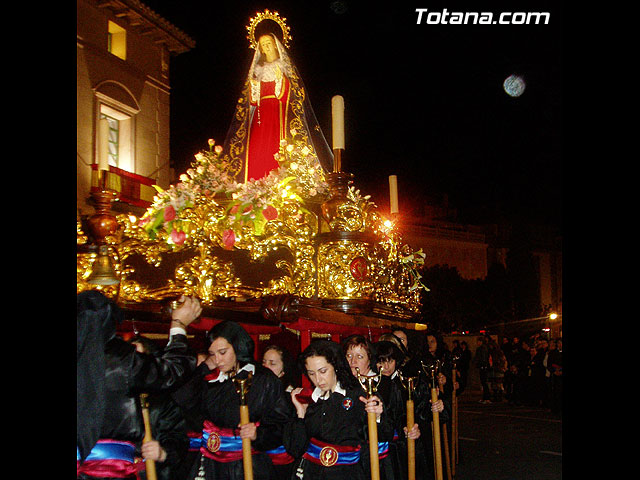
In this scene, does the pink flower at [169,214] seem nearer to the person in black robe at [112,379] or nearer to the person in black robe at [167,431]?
the person in black robe at [167,431]

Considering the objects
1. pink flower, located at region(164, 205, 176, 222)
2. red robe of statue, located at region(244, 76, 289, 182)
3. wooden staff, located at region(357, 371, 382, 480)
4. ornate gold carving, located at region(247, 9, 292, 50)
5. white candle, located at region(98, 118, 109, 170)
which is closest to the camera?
wooden staff, located at region(357, 371, 382, 480)

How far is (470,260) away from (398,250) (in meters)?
25.5

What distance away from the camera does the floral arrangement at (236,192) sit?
4.05 m

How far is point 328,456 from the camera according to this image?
386 cm

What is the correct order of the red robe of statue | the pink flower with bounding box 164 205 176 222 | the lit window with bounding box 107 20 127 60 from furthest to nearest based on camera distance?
the lit window with bounding box 107 20 127 60, the red robe of statue, the pink flower with bounding box 164 205 176 222

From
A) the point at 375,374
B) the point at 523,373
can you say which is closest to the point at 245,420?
the point at 375,374

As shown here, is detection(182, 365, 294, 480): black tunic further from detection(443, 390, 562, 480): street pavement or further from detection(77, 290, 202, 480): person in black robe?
detection(443, 390, 562, 480): street pavement

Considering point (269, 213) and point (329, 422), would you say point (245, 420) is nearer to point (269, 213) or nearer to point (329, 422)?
point (329, 422)

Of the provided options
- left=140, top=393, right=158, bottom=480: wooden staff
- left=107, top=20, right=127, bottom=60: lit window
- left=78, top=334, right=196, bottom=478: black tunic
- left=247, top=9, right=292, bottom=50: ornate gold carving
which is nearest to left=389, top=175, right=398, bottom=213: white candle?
left=247, top=9, right=292, bottom=50: ornate gold carving

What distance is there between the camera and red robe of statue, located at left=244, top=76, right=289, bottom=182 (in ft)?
16.2

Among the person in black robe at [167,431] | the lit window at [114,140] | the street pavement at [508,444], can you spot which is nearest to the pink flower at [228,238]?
the person in black robe at [167,431]

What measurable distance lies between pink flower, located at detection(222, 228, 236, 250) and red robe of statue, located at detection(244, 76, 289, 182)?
3.22ft
